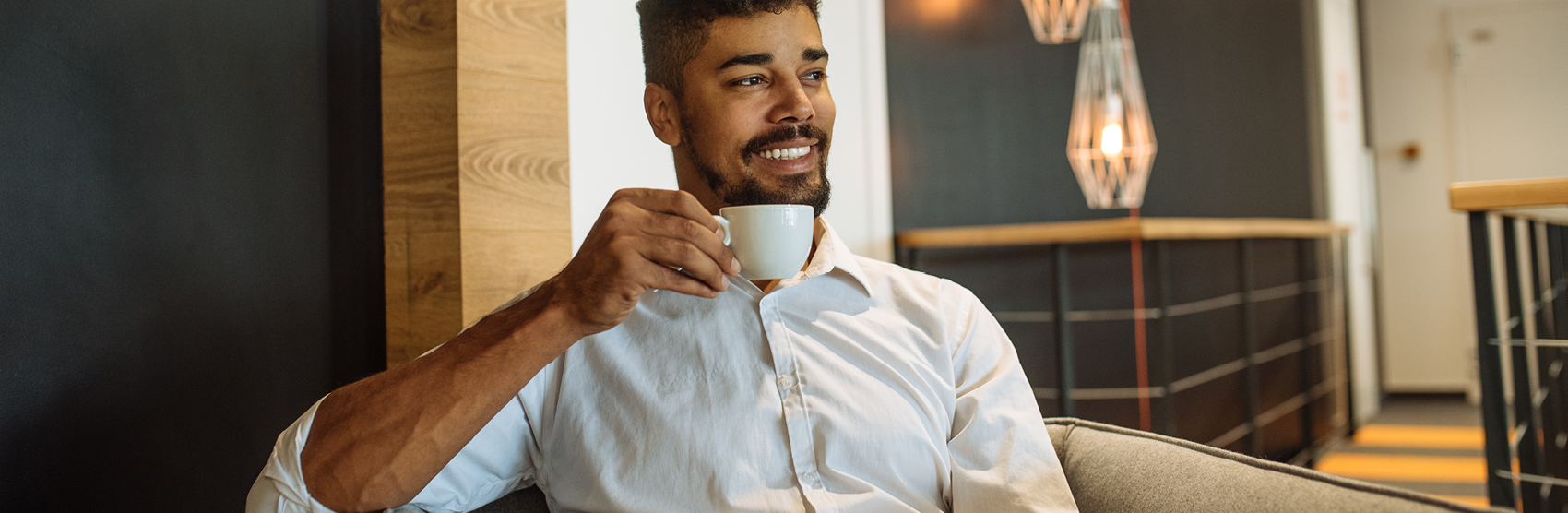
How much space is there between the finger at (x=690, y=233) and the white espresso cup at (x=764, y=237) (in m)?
0.02

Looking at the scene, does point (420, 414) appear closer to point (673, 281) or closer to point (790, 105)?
point (673, 281)

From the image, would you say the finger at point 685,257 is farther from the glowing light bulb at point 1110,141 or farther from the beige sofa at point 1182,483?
the glowing light bulb at point 1110,141

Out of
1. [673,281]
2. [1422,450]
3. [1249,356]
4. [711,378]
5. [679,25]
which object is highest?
[679,25]

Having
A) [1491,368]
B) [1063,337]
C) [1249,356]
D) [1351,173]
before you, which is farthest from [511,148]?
[1351,173]

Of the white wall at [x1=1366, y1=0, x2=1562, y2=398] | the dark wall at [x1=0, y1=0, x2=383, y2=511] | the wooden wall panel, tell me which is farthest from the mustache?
the white wall at [x1=1366, y1=0, x2=1562, y2=398]

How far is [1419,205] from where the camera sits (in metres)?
5.17

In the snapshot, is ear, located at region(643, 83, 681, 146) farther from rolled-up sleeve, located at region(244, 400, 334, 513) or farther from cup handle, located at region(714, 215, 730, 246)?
rolled-up sleeve, located at region(244, 400, 334, 513)

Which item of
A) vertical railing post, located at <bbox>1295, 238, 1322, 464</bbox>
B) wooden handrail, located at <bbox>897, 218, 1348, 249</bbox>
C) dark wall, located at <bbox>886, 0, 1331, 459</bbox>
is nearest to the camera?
wooden handrail, located at <bbox>897, 218, 1348, 249</bbox>

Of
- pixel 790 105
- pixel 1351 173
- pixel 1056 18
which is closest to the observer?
pixel 790 105

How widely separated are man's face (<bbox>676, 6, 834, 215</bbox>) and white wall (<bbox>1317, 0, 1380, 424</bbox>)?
4210mm

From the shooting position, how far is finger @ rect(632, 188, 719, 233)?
849mm

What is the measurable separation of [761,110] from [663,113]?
163 mm

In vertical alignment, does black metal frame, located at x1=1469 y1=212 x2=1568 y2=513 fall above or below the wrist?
below

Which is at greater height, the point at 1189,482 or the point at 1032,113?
the point at 1032,113
